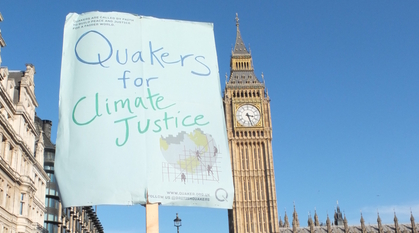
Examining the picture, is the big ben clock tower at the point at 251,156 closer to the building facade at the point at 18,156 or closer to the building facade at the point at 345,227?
the building facade at the point at 345,227

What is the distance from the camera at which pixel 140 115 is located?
32.0 ft

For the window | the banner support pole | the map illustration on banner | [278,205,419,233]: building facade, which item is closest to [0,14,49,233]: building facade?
the window

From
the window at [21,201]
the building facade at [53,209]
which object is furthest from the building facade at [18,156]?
the building facade at [53,209]

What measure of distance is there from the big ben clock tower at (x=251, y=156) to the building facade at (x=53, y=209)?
26.3 metres

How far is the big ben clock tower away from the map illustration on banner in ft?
238

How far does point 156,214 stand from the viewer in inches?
352

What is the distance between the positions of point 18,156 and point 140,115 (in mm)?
27417

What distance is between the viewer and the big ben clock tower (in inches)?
3303

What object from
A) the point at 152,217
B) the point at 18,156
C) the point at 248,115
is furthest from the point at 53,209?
the point at 152,217

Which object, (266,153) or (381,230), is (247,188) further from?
(381,230)

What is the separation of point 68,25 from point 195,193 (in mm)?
4356

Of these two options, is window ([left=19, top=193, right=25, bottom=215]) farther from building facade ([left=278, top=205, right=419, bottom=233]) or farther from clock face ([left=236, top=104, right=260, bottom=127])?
building facade ([left=278, top=205, right=419, bottom=233])

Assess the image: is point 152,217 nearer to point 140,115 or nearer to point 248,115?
point 140,115

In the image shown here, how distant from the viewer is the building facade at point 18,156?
1232 inches
